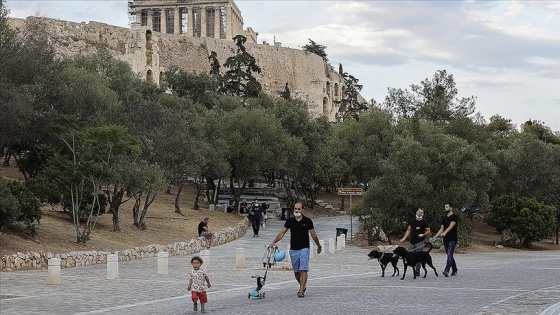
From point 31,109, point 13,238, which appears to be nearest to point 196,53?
point 31,109

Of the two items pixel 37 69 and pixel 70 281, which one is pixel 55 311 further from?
pixel 37 69

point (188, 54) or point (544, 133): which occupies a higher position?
point (188, 54)

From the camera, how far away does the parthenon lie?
125750 millimetres

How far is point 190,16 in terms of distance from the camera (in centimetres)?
12681

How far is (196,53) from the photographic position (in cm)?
10125

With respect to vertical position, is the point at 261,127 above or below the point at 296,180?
above

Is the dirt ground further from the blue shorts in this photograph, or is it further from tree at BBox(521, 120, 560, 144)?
tree at BBox(521, 120, 560, 144)

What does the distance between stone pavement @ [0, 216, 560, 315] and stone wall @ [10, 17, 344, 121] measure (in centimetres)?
3622

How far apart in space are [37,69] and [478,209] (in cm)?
2276

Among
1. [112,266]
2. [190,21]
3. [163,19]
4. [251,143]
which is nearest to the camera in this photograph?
[112,266]

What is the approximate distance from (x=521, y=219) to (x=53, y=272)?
3067cm

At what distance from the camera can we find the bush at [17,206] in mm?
22625

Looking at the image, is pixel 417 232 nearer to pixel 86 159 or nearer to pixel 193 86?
pixel 86 159

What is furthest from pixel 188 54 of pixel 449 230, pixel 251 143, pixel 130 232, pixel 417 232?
pixel 449 230
